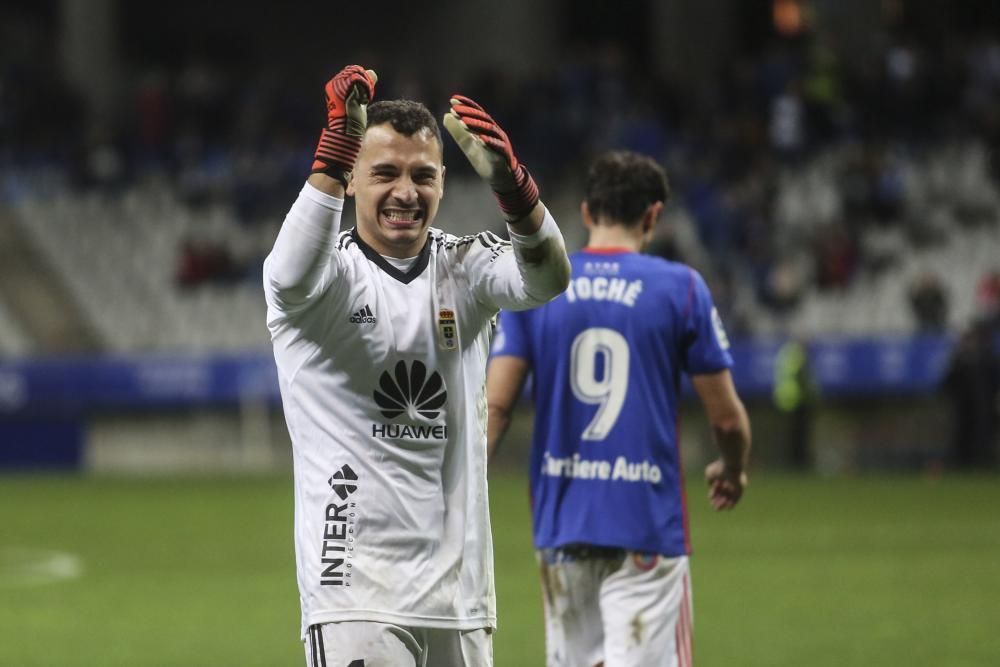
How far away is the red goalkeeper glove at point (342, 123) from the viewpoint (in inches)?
168

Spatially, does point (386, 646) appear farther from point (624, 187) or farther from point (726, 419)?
point (624, 187)

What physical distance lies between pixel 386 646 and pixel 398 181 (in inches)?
47.5

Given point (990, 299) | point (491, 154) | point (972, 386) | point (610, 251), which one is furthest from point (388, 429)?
point (990, 299)

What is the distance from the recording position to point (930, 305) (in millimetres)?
23875

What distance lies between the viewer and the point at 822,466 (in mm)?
24172

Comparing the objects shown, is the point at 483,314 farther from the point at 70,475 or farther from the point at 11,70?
the point at 11,70

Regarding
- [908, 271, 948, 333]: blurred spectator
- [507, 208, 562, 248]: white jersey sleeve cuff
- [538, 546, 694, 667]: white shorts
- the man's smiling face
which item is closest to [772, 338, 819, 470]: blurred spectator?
[908, 271, 948, 333]: blurred spectator

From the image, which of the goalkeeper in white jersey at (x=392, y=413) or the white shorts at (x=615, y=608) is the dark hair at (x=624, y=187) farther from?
the goalkeeper in white jersey at (x=392, y=413)

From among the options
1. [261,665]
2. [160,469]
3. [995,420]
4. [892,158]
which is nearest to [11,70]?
[160,469]

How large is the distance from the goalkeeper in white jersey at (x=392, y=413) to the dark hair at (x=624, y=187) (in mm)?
1420

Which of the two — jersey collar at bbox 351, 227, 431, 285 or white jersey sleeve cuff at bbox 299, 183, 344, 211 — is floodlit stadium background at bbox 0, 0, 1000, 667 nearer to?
jersey collar at bbox 351, 227, 431, 285

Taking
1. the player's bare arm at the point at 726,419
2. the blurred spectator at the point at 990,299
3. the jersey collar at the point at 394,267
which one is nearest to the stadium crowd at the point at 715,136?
the blurred spectator at the point at 990,299

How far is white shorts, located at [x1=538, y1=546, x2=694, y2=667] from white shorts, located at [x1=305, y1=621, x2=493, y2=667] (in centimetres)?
123

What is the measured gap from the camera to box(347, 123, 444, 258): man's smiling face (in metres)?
4.59
